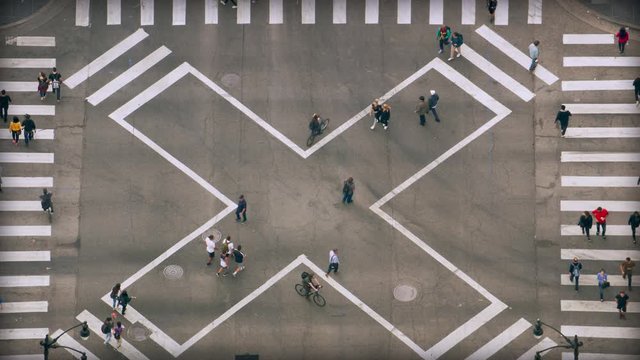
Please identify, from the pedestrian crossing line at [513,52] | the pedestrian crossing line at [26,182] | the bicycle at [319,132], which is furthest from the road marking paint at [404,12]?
the pedestrian crossing line at [26,182]

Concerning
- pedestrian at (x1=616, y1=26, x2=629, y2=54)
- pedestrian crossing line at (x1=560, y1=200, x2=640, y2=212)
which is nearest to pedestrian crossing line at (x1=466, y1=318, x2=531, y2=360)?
pedestrian crossing line at (x1=560, y1=200, x2=640, y2=212)

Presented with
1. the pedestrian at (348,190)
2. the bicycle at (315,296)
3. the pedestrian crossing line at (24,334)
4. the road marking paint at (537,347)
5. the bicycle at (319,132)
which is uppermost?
the bicycle at (319,132)

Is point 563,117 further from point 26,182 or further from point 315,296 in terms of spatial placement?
point 26,182

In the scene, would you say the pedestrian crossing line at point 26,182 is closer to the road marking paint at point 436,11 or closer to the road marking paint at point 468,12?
the road marking paint at point 436,11

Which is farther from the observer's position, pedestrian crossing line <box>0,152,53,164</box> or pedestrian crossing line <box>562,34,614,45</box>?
pedestrian crossing line <box>562,34,614,45</box>

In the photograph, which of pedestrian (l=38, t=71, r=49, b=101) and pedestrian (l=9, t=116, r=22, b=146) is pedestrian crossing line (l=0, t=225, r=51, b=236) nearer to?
pedestrian (l=9, t=116, r=22, b=146)
